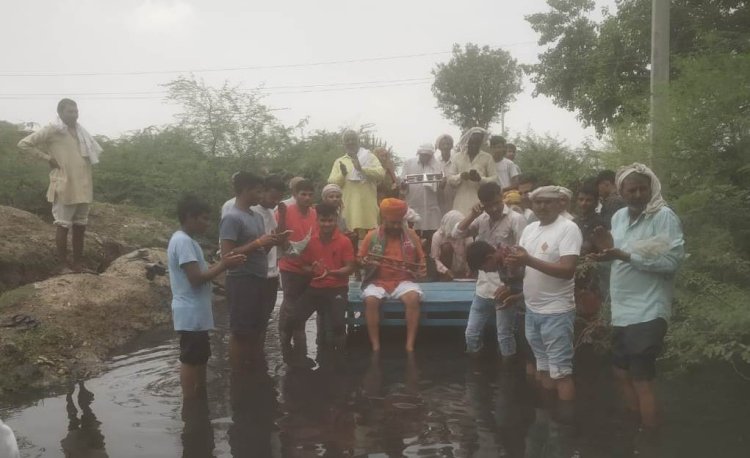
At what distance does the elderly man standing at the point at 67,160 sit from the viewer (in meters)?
8.40

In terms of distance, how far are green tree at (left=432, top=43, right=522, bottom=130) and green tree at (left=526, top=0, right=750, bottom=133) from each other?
25.1 metres

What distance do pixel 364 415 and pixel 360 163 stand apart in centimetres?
470

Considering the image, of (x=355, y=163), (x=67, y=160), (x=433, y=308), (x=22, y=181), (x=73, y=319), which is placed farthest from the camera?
(x=22, y=181)

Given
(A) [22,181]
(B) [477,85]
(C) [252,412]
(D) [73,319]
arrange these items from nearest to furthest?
(C) [252,412] → (D) [73,319] → (A) [22,181] → (B) [477,85]

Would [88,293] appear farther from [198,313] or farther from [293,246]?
[198,313]

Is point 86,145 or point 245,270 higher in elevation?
point 86,145

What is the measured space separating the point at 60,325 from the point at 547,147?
57.2 ft

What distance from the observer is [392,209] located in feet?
24.9

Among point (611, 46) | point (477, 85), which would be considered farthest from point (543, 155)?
point (477, 85)

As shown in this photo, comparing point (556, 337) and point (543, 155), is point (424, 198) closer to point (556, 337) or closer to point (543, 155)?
point (556, 337)

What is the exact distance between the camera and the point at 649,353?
4.61 m

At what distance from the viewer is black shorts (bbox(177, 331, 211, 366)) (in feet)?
17.9

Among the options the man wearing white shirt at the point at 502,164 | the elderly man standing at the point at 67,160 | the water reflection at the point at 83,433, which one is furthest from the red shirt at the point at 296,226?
the man wearing white shirt at the point at 502,164

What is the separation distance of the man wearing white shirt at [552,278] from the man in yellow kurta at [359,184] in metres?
4.29
